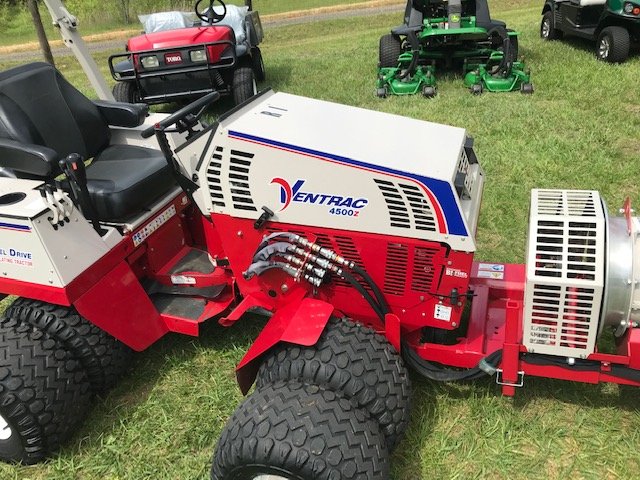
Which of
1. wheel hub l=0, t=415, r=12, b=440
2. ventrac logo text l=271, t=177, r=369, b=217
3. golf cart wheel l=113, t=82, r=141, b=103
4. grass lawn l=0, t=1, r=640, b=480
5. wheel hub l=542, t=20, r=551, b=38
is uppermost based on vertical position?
ventrac logo text l=271, t=177, r=369, b=217

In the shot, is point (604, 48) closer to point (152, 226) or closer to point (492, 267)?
point (492, 267)

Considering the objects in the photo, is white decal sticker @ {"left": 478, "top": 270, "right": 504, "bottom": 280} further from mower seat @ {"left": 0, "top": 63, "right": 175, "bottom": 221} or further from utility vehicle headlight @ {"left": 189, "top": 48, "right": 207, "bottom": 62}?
utility vehicle headlight @ {"left": 189, "top": 48, "right": 207, "bottom": 62}

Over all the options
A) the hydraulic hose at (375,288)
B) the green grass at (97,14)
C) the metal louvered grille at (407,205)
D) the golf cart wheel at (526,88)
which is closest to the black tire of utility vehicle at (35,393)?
the hydraulic hose at (375,288)

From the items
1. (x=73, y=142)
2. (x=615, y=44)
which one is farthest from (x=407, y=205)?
(x=615, y=44)

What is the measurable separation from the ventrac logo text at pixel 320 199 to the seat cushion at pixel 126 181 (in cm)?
100

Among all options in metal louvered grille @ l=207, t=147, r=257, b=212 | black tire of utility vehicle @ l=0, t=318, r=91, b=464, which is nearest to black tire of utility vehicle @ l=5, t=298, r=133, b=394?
black tire of utility vehicle @ l=0, t=318, r=91, b=464

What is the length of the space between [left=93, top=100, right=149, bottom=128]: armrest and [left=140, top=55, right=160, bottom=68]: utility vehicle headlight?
3.65 meters

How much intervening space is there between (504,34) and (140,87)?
478cm

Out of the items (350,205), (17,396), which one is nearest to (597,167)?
(350,205)

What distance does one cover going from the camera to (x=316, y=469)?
1.90 m

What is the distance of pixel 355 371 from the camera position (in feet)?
7.02

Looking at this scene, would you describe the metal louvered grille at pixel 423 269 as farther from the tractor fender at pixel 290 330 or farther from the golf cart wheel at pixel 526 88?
the golf cart wheel at pixel 526 88

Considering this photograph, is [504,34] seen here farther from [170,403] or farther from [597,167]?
[170,403]

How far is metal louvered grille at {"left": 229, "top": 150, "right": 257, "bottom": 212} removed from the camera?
2.33 metres
